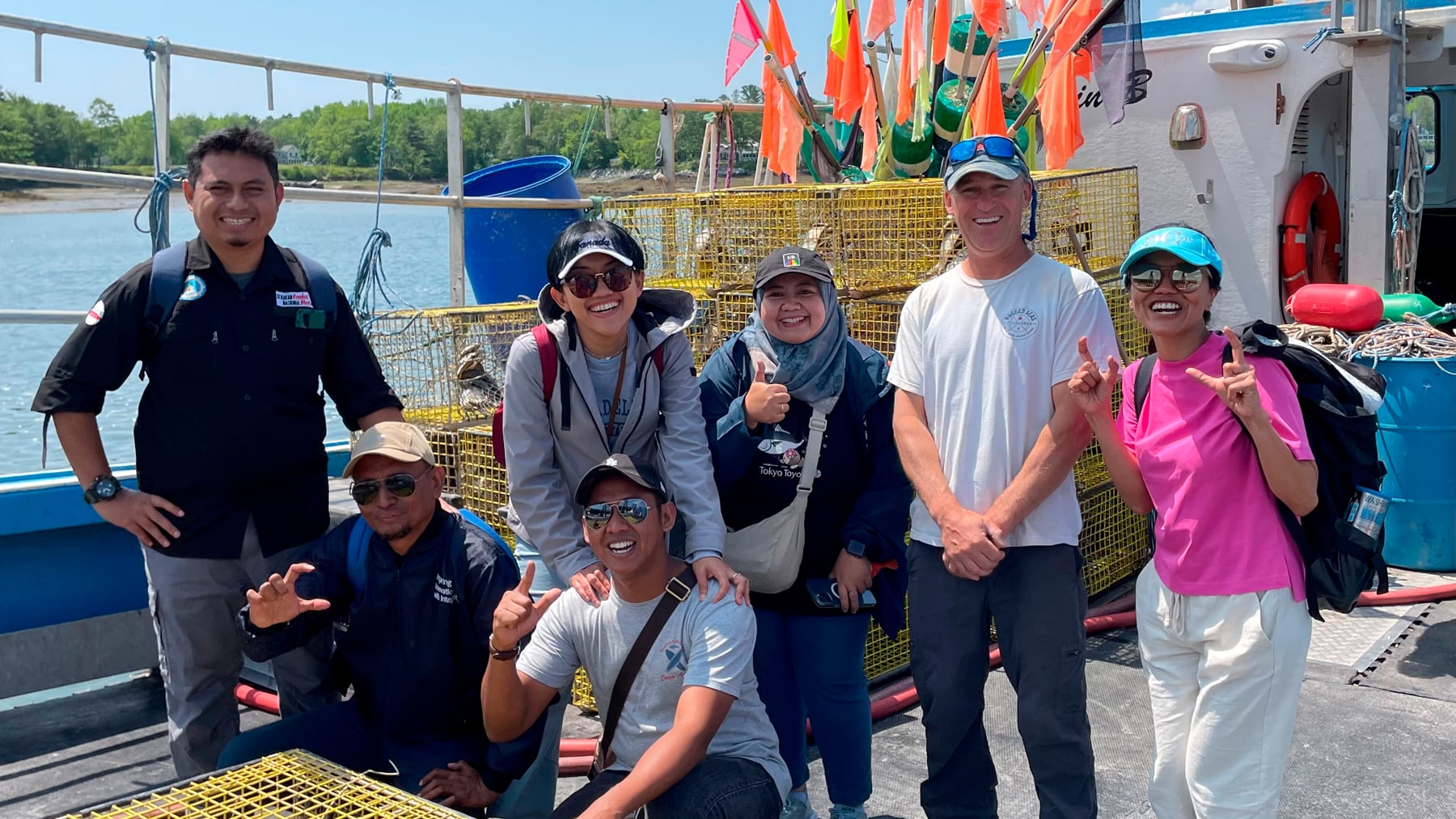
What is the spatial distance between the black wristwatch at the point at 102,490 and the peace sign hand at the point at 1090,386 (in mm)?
2499

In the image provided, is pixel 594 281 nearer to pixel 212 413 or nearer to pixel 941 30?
pixel 212 413

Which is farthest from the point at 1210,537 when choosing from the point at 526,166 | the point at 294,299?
the point at 526,166

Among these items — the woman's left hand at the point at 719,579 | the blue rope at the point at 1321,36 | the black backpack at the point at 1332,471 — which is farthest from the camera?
the blue rope at the point at 1321,36

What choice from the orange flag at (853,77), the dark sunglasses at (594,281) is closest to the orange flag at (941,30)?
the orange flag at (853,77)

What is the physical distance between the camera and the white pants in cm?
268

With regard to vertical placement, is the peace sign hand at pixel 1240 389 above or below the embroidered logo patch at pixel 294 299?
below

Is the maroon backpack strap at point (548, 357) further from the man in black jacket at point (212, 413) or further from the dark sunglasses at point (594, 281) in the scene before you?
the man in black jacket at point (212, 413)

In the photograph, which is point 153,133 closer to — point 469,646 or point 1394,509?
point 469,646

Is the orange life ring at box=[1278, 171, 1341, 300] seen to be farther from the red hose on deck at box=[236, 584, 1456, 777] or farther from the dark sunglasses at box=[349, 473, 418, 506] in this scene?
the dark sunglasses at box=[349, 473, 418, 506]

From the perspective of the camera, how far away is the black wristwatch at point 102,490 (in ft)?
10.8

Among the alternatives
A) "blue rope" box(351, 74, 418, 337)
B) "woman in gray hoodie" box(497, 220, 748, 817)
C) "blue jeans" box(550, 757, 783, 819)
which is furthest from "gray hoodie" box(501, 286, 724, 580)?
"blue rope" box(351, 74, 418, 337)

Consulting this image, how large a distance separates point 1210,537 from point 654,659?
130 cm

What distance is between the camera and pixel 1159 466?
2.85 metres

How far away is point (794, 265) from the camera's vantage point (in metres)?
3.29
